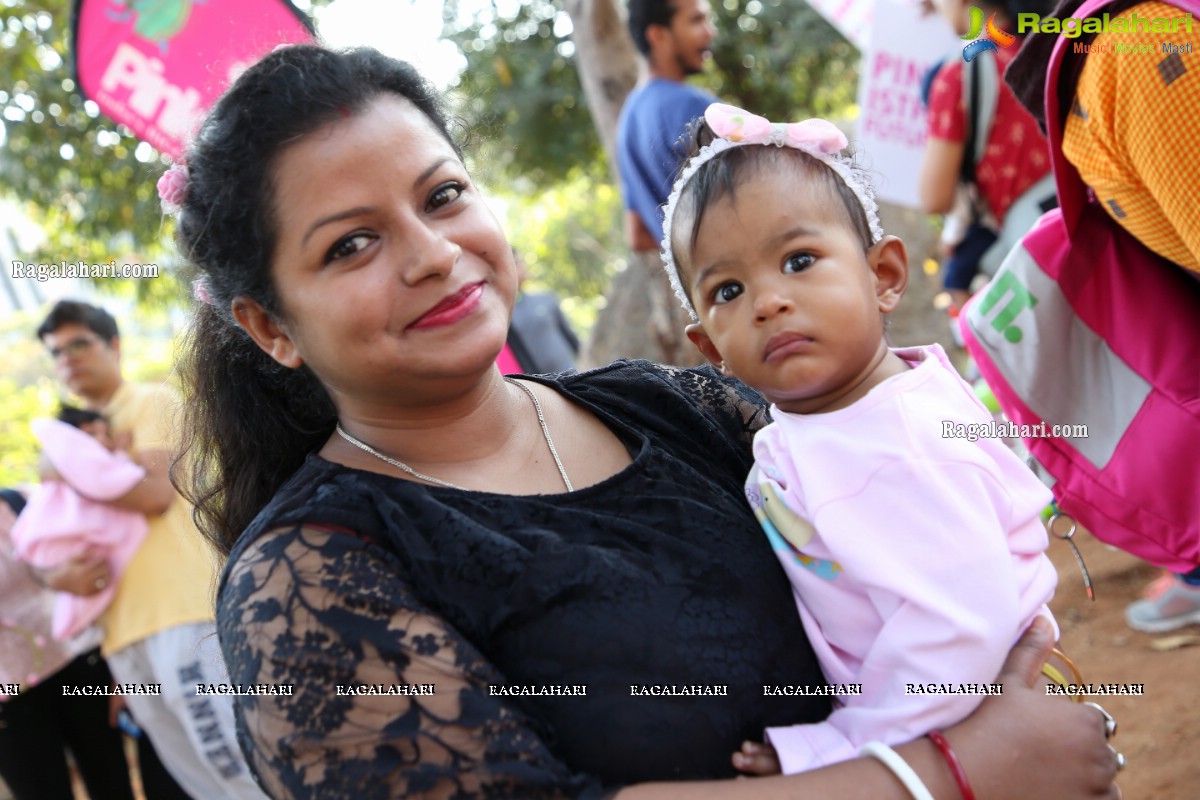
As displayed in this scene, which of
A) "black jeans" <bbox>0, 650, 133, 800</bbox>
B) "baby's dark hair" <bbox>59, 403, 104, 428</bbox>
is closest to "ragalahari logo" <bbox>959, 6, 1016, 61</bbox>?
"baby's dark hair" <bbox>59, 403, 104, 428</bbox>

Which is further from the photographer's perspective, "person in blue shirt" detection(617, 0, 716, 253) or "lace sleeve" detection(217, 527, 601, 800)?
"person in blue shirt" detection(617, 0, 716, 253)

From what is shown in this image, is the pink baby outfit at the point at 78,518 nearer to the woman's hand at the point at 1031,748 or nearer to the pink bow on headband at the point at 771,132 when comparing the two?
the pink bow on headband at the point at 771,132

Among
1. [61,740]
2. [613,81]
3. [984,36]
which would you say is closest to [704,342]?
[984,36]

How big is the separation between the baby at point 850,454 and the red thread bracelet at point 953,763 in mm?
22

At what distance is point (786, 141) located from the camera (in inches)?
63.2

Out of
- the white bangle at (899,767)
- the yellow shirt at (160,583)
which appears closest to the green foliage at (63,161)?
the yellow shirt at (160,583)

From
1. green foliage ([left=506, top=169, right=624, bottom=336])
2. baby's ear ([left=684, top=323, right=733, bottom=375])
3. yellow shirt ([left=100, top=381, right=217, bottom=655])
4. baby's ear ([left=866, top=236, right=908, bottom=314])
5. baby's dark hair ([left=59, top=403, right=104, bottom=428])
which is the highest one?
baby's ear ([left=866, top=236, right=908, bottom=314])

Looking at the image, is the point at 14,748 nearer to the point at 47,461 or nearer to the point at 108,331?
the point at 47,461

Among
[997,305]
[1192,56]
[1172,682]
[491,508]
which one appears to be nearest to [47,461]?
[491,508]

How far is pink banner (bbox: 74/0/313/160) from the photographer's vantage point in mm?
3020

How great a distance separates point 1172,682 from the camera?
3.50m

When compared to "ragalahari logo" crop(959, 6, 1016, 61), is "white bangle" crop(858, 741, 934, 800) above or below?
below

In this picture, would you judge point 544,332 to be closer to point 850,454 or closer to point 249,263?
point 249,263

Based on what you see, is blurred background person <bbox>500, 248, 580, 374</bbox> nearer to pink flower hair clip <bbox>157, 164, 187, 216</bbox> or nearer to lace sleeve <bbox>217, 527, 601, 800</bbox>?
pink flower hair clip <bbox>157, 164, 187, 216</bbox>
